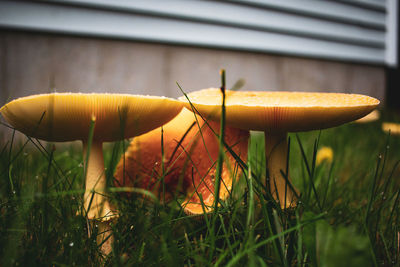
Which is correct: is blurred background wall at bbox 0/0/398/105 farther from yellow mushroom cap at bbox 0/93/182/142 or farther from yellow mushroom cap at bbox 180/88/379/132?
yellow mushroom cap at bbox 180/88/379/132

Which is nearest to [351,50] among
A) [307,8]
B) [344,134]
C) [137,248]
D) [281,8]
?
[307,8]

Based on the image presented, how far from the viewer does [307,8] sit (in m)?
3.78

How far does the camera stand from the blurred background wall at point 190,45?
9.16 ft

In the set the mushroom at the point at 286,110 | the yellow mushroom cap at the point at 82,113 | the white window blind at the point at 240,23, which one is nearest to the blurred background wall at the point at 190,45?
the white window blind at the point at 240,23

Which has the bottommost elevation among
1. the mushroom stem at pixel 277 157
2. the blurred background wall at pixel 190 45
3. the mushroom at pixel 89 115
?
the mushroom stem at pixel 277 157

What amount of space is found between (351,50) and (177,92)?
8.36 feet

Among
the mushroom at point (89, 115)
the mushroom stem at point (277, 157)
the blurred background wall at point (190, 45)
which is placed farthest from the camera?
the blurred background wall at point (190, 45)

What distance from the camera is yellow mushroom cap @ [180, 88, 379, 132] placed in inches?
31.8

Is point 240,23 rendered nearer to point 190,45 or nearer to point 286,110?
point 190,45

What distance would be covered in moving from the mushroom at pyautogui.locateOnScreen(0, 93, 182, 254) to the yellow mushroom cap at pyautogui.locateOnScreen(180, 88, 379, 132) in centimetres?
13

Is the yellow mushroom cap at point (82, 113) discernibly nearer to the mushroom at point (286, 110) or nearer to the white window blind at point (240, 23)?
the mushroom at point (286, 110)

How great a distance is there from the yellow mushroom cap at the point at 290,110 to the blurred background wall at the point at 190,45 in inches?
82.9

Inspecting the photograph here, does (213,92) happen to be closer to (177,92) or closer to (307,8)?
(177,92)

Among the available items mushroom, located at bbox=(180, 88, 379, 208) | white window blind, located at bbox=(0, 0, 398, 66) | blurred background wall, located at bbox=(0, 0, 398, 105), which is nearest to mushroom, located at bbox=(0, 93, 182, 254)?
mushroom, located at bbox=(180, 88, 379, 208)
